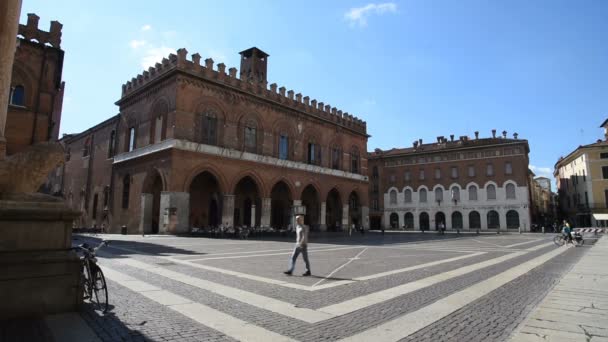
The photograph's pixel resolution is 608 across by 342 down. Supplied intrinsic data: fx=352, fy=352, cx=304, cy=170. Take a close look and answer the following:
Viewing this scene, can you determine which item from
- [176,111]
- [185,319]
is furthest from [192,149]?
[185,319]

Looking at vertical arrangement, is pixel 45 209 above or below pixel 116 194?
below

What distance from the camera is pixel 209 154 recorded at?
81.8ft

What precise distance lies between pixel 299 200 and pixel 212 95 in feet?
39.1

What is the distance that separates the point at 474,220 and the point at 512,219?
4.55 m

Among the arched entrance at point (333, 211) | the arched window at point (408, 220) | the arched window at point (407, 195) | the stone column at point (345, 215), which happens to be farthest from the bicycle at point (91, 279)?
the arched window at point (407, 195)

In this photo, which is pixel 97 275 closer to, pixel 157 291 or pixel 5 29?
pixel 157 291

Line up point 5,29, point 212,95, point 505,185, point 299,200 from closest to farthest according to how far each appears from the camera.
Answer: point 5,29 < point 212,95 < point 299,200 < point 505,185

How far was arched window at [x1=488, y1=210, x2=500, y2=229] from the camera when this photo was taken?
4625cm

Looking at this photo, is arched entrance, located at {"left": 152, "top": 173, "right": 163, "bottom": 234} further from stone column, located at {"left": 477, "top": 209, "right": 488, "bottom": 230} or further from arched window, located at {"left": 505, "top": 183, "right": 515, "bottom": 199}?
arched window, located at {"left": 505, "top": 183, "right": 515, "bottom": 199}

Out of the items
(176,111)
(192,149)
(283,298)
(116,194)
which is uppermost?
(176,111)

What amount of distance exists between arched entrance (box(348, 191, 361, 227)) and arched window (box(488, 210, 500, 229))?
1865 cm

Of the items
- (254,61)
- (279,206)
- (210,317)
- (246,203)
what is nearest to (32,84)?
(246,203)

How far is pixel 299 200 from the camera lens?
104 feet

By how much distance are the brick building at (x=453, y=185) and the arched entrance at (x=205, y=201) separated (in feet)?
110
